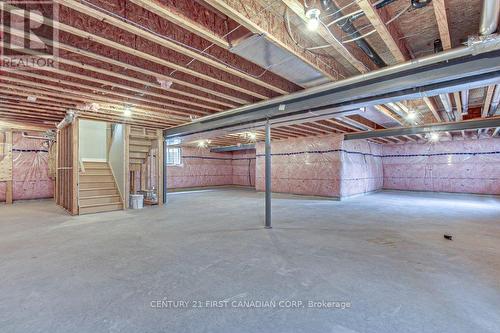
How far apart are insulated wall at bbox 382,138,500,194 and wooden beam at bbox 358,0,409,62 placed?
8.77m

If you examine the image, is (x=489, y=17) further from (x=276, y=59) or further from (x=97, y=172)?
(x=97, y=172)

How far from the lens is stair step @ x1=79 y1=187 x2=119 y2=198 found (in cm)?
585

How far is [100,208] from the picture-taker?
5.84 meters

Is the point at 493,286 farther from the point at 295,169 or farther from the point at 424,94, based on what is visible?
the point at 295,169

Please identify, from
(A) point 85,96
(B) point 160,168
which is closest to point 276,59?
(A) point 85,96


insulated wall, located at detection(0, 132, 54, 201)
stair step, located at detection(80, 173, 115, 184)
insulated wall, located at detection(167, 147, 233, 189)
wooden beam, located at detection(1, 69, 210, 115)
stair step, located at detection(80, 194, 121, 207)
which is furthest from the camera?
insulated wall, located at detection(167, 147, 233, 189)

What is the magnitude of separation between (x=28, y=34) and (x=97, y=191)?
15.2ft

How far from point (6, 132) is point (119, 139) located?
12.1ft

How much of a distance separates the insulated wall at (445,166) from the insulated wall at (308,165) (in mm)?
4417

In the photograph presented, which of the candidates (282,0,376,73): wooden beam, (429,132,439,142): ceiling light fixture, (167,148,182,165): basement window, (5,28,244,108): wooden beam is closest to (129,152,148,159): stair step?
(167,148,182,165): basement window

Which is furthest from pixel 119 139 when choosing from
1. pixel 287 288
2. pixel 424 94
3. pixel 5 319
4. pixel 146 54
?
pixel 424 94

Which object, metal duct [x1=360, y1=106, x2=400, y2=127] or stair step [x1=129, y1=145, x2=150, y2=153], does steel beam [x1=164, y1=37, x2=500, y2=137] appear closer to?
metal duct [x1=360, y1=106, x2=400, y2=127]

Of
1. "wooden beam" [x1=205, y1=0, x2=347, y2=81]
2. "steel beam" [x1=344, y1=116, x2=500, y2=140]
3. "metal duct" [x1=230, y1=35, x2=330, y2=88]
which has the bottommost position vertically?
"steel beam" [x1=344, y1=116, x2=500, y2=140]

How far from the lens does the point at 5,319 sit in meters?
1.72
